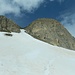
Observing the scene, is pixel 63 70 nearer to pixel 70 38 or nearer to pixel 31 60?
pixel 31 60

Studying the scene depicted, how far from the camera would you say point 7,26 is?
200 ft

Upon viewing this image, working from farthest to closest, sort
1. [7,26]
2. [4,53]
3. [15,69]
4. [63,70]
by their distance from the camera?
[7,26]
[4,53]
[63,70]
[15,69]

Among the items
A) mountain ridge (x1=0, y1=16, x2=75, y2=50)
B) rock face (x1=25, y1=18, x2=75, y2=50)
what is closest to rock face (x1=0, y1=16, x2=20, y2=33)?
mountain ridge (x1=0, y1=16, x2=75, y2=50)

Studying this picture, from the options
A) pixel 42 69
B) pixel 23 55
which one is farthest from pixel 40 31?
pixel 42 69

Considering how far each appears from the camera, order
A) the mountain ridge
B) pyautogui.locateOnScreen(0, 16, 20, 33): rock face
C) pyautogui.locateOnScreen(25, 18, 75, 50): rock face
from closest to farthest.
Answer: pyautogui.locateOnScreen(0, 16, 20, 33): rock face, the mountain ridge, pyautogui.locateOnScreen(25, 18, 75, 50): rock face

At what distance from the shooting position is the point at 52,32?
67375mm

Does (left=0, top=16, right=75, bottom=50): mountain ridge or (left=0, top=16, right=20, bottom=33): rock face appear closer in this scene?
(left=0, top=16, right=20, bottom=33): rock face

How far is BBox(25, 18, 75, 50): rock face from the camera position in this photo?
6514cm

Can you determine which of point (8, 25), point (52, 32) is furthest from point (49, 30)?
point (8, 25)

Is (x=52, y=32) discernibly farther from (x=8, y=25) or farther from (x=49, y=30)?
(x=8, y=25)

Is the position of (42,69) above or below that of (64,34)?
below

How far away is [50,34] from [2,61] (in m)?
40.6

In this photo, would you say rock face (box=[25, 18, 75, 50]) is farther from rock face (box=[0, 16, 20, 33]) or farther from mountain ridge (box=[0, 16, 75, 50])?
rock face (box=[0, 16, 20, 33])

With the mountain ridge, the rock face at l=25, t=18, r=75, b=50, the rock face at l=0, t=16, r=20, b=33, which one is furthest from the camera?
the rock face at l=25, t=18, r=75, b=50
